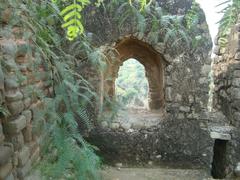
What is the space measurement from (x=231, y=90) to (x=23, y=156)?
3.67m

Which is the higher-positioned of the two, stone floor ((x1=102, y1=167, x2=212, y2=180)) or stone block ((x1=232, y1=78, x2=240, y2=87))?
stone block ((x1=232, y1=78, x2=240, y2=87))

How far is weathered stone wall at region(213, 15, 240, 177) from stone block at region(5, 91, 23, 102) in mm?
3528

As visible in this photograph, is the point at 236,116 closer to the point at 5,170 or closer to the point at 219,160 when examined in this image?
the point at 219,160

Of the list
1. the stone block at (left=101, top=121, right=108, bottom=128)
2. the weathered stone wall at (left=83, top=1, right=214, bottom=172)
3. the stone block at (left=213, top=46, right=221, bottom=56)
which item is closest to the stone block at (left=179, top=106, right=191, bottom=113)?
the weathered stone wall at (left=83, top=1, right=214, bottom=172)

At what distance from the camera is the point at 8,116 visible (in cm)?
218

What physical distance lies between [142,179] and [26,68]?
2213 millimetres

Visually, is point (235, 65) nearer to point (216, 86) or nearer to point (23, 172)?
point (216, 86)

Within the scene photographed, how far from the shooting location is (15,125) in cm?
225

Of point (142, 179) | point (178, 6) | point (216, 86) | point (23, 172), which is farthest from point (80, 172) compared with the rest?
point (216, 86)

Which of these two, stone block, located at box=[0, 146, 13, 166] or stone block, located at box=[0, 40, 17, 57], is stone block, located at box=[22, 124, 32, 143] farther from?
stone block, located at box=[0, 40, 17, 57]

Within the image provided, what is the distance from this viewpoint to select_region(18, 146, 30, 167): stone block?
2365 millimetres

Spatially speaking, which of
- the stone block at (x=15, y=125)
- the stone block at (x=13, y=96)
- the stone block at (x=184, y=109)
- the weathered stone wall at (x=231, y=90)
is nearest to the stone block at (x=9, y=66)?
the stone block at (x=13, y=96)

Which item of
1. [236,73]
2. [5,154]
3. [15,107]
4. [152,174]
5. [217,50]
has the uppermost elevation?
[217,50]

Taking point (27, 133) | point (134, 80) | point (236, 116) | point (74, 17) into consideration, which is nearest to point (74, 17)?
point (74, 17)
